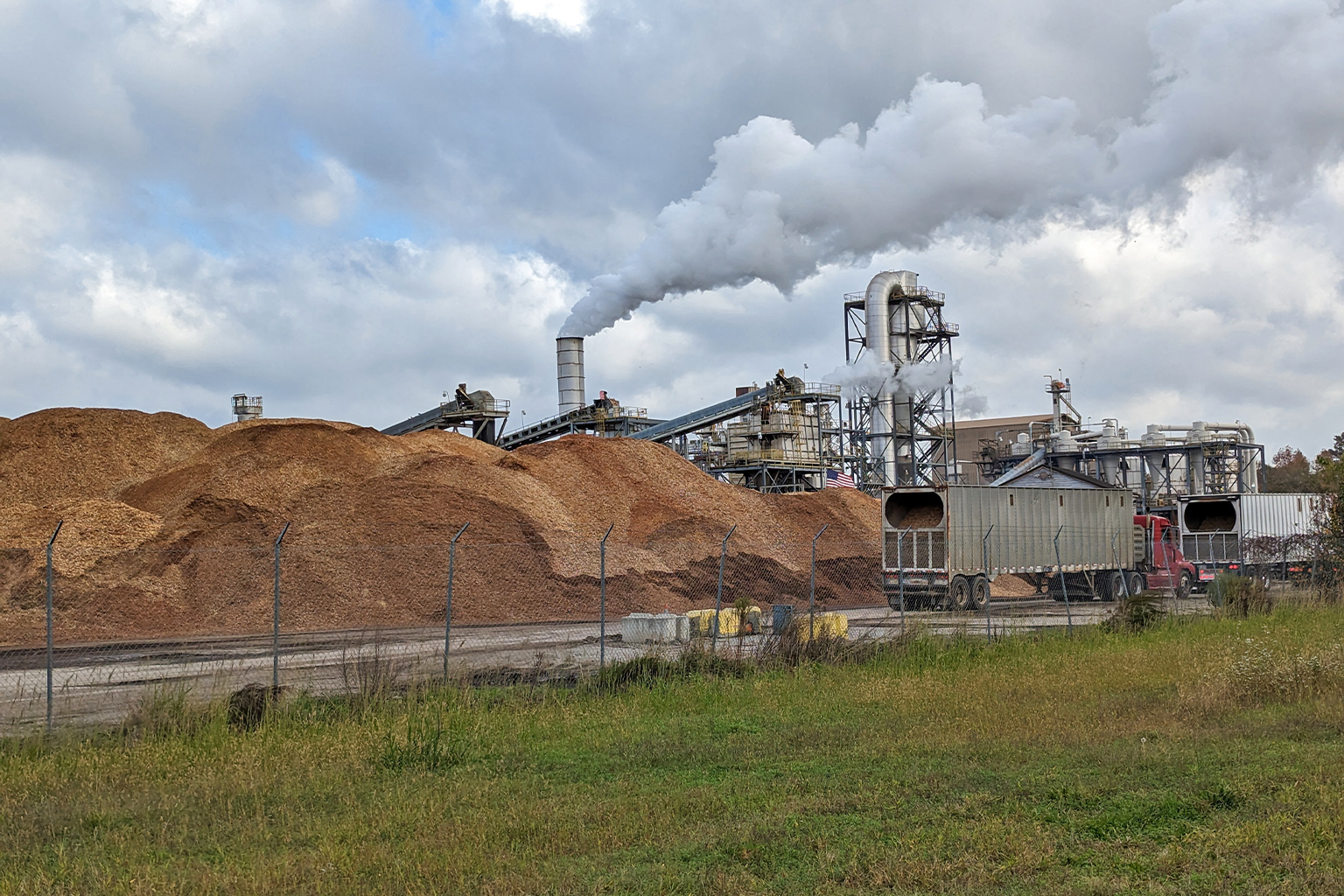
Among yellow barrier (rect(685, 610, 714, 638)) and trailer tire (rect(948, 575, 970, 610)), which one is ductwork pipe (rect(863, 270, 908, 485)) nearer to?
trailer tire (rect(948, 575, 970, 610))

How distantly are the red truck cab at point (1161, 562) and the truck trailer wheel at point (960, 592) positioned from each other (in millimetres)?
8651

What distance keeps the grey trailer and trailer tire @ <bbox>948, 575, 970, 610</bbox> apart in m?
0.02

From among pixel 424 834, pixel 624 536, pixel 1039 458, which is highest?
pixel 1039 458

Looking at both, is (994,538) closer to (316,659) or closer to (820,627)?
(820,627)

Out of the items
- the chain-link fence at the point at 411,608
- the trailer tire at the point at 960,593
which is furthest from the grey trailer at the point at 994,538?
the chain-link fence at the point at 411,608

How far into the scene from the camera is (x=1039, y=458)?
229 ft

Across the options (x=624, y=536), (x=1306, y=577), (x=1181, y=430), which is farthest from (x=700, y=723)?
(x=1181, y=430)

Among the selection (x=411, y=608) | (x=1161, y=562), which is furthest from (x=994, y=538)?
(x=411, y=608)

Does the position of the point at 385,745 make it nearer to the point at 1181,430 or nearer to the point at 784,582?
the point at 784,582

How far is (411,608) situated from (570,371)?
34.1 meters

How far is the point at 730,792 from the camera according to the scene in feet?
30.5

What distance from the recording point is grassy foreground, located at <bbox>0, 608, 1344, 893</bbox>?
7082 millimetres

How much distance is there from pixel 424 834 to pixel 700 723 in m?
4.80

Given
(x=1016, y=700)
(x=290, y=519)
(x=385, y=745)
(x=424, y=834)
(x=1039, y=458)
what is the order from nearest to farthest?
(x=424, y=834), (x=385, y=745), (x=1016, y=700), (x=290, y=519), (x=1039, y=458)
